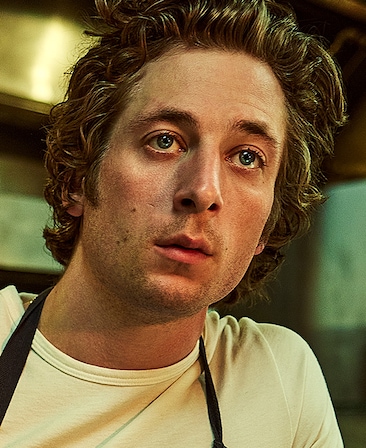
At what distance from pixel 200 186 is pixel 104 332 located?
0.33 meters

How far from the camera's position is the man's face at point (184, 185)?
3.34ft

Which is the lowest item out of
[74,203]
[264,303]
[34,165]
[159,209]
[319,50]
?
[264,303]

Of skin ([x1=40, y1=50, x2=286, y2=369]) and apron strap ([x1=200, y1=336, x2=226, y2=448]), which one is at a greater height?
skin ([x1=40, y1=50, x2=286, y2=369])

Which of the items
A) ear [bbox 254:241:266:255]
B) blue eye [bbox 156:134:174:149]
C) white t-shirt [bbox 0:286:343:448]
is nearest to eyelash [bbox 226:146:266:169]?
blue eye [bbox 156:134:174:149]

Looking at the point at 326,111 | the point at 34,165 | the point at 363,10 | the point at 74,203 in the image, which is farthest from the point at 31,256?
the point at 363,10

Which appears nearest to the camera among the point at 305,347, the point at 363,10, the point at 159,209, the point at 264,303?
the point at 159,209

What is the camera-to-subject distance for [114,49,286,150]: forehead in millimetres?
1075

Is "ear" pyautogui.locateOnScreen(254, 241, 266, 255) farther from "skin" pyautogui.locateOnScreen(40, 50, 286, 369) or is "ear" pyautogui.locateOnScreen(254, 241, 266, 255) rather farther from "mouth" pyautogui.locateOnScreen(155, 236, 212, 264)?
"mouth" pyautogui.locateOnScreen(155, 236, 212, 264)

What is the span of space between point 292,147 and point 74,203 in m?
0.45

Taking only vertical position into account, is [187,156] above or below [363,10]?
below

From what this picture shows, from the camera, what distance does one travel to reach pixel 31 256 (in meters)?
1.72

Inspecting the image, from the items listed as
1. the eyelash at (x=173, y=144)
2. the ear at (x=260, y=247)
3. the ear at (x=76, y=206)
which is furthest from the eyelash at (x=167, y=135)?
the ear at (x=260, y=247)

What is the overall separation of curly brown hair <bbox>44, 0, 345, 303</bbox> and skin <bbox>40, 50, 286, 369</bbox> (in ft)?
0.12

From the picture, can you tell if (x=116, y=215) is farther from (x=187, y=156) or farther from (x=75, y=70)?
(x=75, y=70)
